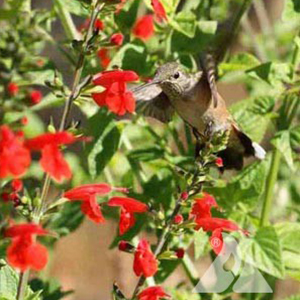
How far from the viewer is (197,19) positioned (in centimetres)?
345

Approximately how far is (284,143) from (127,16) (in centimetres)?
70

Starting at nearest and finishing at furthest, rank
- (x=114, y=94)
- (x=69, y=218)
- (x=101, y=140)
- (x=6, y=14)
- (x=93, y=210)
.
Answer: (x=93, y=210) < (x=114, y=94) < (x=6, y=14) < (x=101, y=140) < (x=69, y=218)

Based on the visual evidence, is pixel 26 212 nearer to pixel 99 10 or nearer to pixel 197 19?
pixel 99 10

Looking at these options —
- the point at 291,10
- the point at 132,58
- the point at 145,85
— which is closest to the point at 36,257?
the point at 145,85

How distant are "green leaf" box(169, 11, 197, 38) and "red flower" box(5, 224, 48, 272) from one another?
120cm

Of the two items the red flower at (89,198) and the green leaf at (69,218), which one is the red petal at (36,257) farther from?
the green leaf at (69,218)

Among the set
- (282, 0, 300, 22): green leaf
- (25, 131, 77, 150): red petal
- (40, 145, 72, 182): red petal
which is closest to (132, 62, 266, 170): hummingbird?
(282, 0, 300, 22): green leaf

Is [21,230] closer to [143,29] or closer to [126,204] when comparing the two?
[126,204]

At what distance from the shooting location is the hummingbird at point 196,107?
304 cm

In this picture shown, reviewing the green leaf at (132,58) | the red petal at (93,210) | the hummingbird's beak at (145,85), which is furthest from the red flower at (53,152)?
the green leaf at (132,58)

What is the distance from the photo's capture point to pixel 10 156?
205 centimetres

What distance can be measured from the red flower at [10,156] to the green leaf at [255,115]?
4.49 feet

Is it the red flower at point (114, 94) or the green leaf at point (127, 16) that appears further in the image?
the green leaf at point (127, 16)

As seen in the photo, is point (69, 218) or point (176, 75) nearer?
point (176, 75)
